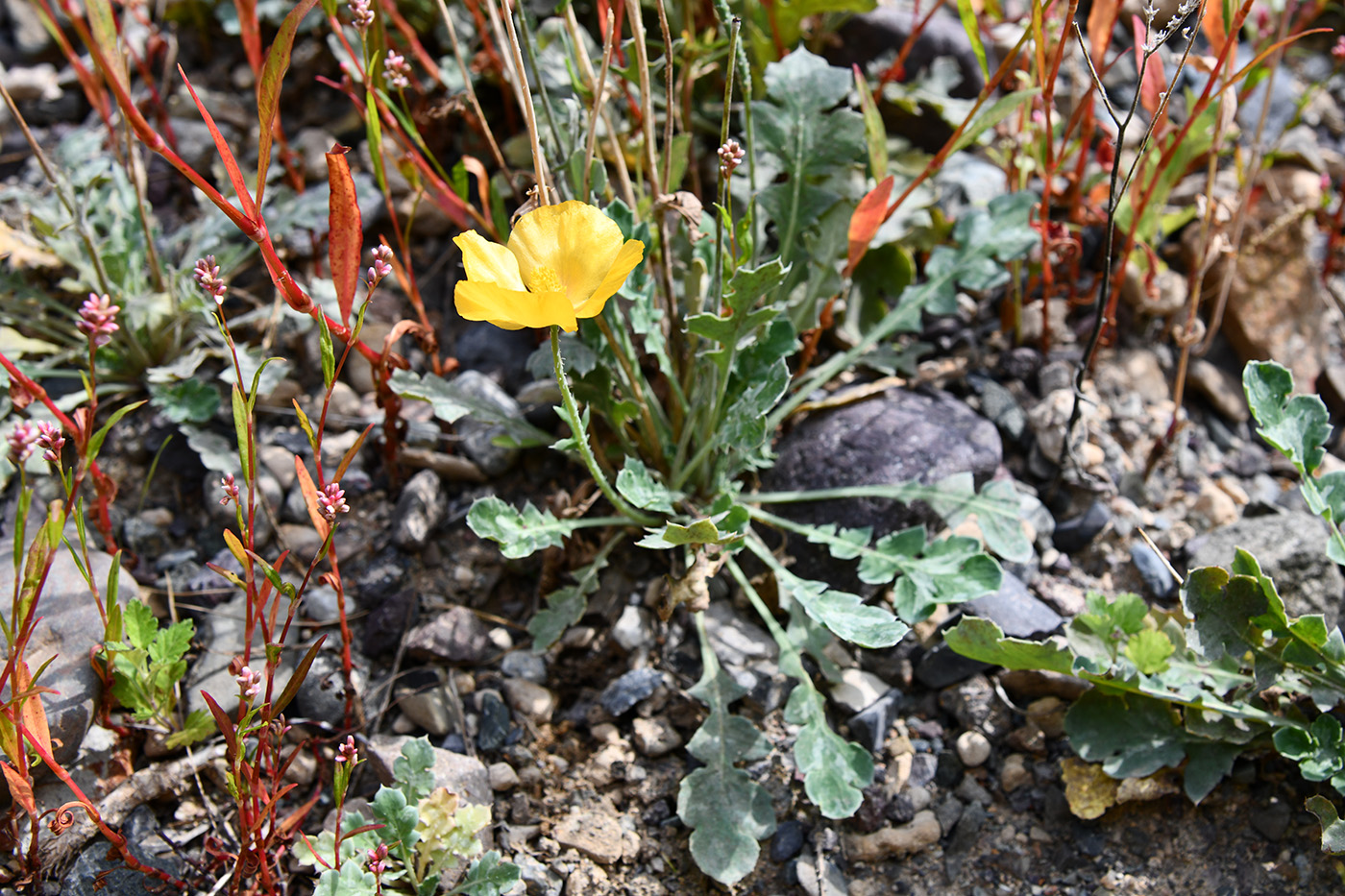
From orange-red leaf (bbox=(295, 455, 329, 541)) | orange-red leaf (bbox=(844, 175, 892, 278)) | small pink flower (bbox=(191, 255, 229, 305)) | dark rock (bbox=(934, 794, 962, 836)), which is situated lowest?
dark rock (bbox=(934, 794, 962, 836))

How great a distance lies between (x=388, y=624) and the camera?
2.18 meters

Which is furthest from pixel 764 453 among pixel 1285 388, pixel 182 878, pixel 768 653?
pixel 182 878

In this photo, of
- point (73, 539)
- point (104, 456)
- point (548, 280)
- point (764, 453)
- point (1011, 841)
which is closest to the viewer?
point (548, 280)

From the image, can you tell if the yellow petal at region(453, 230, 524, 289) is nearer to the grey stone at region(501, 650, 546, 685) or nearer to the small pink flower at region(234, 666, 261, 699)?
the small pink flower at region(234, 666, 261, 699)

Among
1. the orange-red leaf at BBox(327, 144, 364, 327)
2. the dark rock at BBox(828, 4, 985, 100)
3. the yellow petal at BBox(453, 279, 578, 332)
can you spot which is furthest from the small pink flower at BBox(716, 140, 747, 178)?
the dark rock at BBox(828, 4, 985, 100)

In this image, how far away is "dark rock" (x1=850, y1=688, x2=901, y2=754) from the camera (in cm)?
207

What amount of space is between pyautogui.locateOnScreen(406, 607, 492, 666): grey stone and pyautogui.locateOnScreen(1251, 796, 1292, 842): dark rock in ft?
5.30

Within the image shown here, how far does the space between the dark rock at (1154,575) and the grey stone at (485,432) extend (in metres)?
1.55

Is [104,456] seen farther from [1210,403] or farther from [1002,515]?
[1210,403]

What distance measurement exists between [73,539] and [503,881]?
1.23m

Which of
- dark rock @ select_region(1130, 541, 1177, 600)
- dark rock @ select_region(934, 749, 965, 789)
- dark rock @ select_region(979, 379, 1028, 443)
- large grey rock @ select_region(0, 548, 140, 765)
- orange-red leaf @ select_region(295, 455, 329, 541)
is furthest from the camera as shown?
dark rock @ select_region(979, 379, 1028, 443)

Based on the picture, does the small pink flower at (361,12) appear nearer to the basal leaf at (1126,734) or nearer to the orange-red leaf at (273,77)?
the orange-red leaf at (273,77)

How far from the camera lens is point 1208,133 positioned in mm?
2682

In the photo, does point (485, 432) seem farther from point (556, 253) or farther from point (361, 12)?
point (361, 12)
